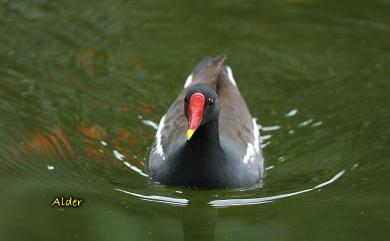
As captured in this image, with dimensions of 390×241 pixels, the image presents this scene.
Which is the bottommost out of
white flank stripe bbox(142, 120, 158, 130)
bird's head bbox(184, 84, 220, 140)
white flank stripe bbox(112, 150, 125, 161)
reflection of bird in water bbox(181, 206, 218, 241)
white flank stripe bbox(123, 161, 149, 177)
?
reflection of bird in water bbox(181, 206, 218, 241)

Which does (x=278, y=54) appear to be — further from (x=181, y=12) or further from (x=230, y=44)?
(x=181, y=12)

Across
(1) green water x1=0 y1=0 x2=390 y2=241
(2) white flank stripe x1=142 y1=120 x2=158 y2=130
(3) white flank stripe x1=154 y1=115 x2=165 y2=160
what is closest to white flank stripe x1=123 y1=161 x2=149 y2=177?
(1) green water x1=0 y1=0 x2=390 y2=241

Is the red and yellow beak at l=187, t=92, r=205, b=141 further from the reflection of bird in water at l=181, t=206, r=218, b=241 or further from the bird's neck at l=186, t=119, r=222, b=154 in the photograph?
the reflection of bird in water at l=181, t=206, r=218, b=241

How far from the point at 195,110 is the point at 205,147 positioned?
43 centimetres

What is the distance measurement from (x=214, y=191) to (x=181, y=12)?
4236 millimetres

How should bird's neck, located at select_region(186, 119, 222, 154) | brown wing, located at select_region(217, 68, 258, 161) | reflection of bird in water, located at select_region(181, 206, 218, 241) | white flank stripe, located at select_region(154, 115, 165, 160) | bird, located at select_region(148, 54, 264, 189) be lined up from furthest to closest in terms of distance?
brown wing, located at select_region(217, 68, 258, 161)
white flank stripe, located at select_region(154, 115, 165, 160)
bird's neck, located at select_region(186, 119, 222, 154)
bird, located at select_region(148, 54, 264, 189)
reflection of bird in water, located at select_region(181, 206, 218, 241)

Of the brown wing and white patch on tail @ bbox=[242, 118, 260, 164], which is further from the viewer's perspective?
the brown wing

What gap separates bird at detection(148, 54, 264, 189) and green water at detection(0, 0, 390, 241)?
0.12 meters

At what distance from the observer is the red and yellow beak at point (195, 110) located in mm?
6125

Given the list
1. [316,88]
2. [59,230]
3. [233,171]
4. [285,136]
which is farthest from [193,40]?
[59,230]

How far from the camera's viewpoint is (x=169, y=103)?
8.37m

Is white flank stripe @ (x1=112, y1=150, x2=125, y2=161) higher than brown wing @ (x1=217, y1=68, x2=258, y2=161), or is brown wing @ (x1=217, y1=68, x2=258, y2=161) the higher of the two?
brown wing @ (x1=217, y1=68, x2=258, y2=161)

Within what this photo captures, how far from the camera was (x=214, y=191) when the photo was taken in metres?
6.52

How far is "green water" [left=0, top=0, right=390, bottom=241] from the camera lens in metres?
6.09
